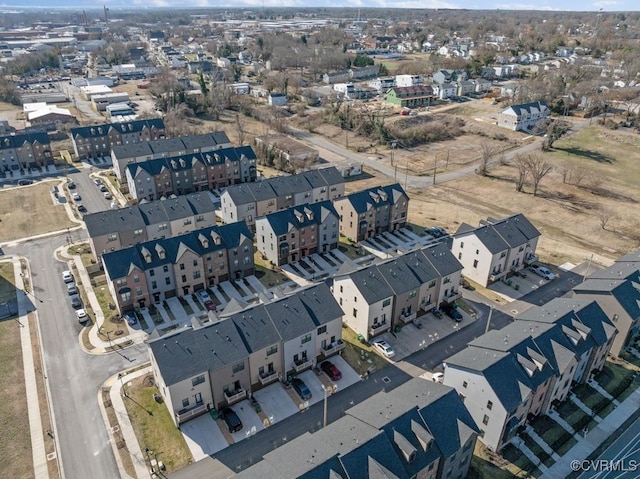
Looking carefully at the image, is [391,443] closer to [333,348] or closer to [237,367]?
[237,367]

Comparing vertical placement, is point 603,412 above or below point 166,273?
below

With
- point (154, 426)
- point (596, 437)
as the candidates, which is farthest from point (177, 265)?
point (596, 437)

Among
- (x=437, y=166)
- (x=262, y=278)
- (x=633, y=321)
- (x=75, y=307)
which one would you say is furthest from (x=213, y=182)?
(x=633, y=321)

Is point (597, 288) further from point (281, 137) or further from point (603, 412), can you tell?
point (281, 137)

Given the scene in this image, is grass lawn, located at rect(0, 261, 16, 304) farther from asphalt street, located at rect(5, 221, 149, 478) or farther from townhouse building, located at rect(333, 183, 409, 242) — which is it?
townhouse building, located at rect(333, 183, 409, 242)

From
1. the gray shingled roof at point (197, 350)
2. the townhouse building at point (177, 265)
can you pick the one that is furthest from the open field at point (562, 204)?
the gray shingled roof at point (197, 350)
